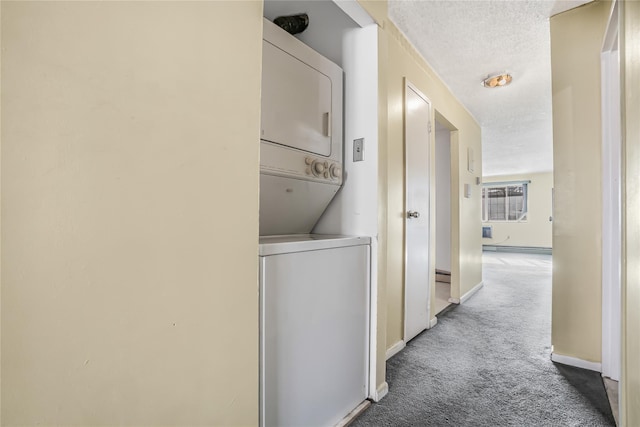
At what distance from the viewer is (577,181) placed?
196cm

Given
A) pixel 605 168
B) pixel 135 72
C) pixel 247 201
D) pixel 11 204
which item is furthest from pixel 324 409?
pixel 605 168

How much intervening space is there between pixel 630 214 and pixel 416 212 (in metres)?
1.38

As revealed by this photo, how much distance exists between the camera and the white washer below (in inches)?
41.5

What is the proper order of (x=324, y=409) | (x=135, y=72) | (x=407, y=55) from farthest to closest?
1. (x=407, y=55)
2. (x=324, y=409)
3. (x=135, y=72)

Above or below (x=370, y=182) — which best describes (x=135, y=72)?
above

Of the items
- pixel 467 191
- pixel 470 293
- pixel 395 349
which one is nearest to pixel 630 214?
pixel 395 349

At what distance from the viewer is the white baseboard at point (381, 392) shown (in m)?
1.57

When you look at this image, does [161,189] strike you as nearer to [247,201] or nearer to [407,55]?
[247,201]

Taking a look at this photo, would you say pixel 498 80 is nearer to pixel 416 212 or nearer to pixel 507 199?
pixel 416 212

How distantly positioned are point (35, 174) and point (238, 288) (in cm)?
52

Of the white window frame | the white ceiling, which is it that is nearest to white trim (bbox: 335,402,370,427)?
the white ceiling

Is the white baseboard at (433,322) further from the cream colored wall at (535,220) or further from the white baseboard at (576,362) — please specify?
the cream colored wall at (535,220)

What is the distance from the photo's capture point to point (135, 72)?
0.67m

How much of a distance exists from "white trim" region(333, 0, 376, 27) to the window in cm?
928
